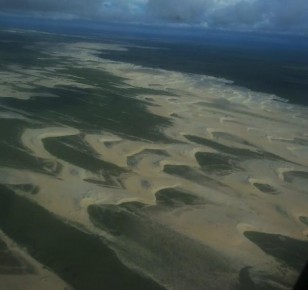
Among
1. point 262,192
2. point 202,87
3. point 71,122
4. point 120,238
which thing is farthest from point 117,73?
point 120,238

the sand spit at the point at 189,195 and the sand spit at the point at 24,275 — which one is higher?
the sand spit at the point at 189,195

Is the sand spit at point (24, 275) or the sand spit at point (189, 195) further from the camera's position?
the sand spit at point (189, 195)

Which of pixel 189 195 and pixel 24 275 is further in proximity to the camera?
pixel 189 195

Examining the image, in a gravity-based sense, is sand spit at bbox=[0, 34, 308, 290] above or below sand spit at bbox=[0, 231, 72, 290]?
above

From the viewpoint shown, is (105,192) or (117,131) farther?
(117,131)

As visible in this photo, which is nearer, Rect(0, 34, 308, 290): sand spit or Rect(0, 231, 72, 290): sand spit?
Rect(0, 231, 72, 290): sand spit

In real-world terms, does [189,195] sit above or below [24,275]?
above

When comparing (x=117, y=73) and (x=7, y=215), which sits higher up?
(x=117, y=73)

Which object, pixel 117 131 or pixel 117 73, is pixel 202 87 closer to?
pixel 117 73
